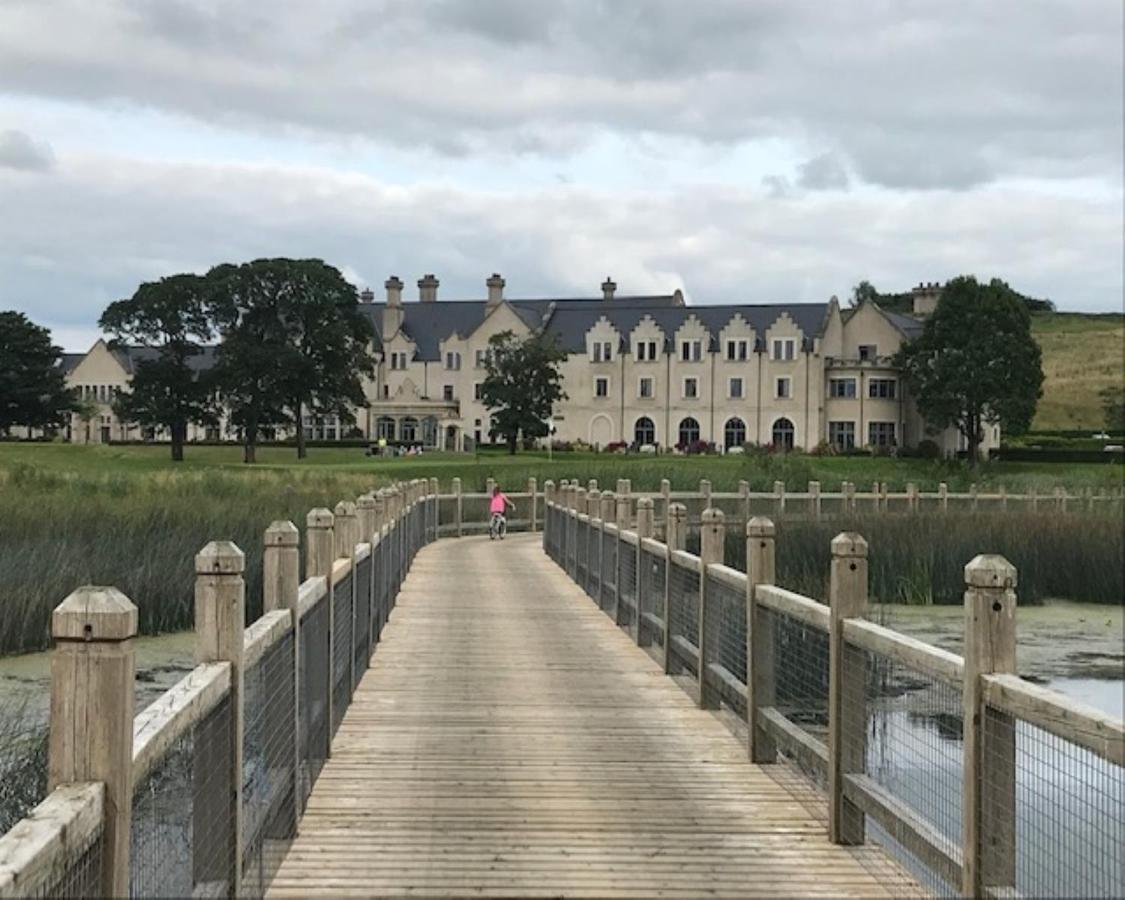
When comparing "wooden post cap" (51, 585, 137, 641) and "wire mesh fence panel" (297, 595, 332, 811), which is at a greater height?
"wooden post cap" (51, 585, 137, 641)

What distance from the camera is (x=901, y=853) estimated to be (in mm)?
6812

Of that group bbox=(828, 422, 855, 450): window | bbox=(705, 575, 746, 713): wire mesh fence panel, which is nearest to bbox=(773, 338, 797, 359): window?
bbox=(828, 422, 855, 450): window

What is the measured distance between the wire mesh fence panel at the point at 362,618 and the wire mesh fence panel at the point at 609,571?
4.40 meters

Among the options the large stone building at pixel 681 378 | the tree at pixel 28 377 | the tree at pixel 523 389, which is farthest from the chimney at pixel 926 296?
the tree at pixel 28 377

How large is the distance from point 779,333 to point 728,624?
3018 inches

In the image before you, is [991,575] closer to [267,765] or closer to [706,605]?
[267,765]

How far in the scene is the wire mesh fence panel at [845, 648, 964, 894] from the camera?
21.7 ft

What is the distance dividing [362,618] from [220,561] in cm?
668

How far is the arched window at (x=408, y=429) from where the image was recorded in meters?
92.8

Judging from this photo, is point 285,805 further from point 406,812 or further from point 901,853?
point 901,853

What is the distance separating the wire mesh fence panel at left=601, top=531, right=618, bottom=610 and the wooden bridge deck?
3449 mm

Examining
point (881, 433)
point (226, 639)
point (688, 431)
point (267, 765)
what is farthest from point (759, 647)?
point (688, 431)

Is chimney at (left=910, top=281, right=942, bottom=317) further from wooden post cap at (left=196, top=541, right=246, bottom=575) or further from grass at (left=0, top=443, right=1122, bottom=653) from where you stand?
wooden post cap at (left=196, top=541, right=246, bottom=575)

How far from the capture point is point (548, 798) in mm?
7910
